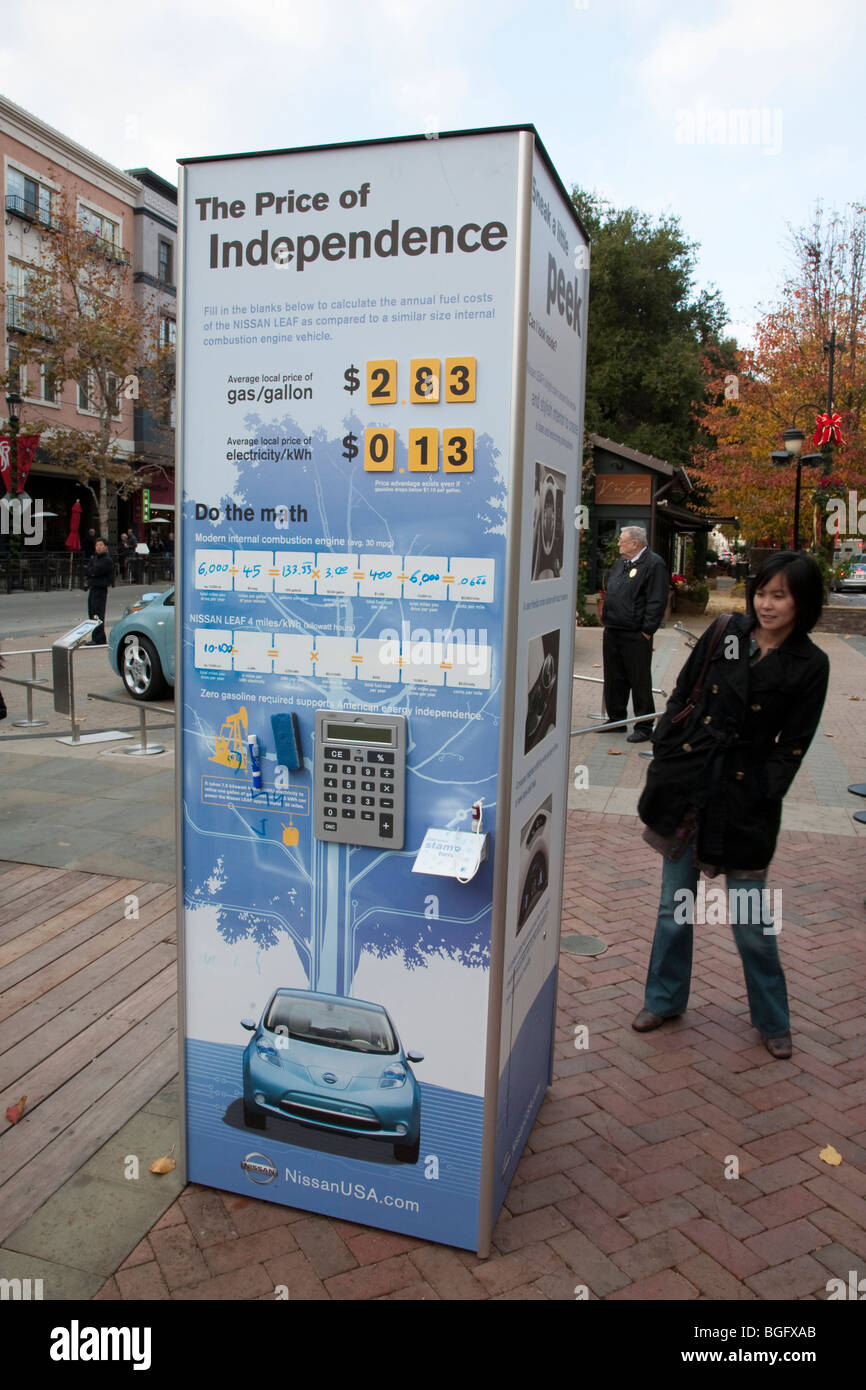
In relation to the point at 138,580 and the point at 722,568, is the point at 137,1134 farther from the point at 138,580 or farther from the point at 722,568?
the point at 722,568

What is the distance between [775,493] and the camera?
25.6m

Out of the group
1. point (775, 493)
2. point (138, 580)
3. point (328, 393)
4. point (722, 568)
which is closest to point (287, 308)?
point (328, 393)

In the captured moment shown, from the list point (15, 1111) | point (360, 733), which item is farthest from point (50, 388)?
point (360, 733)

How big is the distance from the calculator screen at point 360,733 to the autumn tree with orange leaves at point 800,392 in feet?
75.5

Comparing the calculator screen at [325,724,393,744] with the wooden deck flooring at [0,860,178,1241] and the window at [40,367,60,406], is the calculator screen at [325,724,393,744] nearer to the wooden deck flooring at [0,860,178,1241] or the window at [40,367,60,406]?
the wooden deck flooring at [0,860,178,1241]

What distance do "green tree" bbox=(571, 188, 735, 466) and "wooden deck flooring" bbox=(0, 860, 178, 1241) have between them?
3107 cm

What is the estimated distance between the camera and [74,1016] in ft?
Result: 13.1

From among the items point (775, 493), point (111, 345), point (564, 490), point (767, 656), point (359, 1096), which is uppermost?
point (111, 345)

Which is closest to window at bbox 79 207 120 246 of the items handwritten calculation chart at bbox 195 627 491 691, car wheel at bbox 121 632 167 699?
car wheel at bbox 121 632 167 699

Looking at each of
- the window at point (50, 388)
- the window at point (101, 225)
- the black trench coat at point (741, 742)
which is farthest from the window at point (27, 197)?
the black trench coat at point (741, 742)

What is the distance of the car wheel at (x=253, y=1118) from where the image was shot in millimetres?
2839

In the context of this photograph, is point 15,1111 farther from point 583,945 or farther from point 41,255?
point 41,255

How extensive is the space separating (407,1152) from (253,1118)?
0.47 metres
